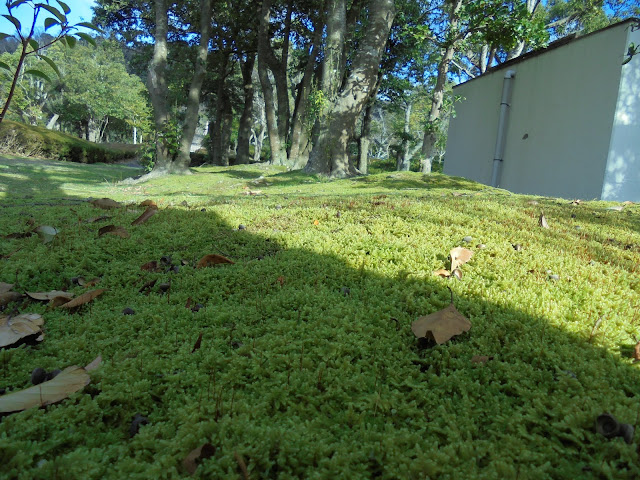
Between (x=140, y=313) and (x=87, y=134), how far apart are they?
61688 millimetres

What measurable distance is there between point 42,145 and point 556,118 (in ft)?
84.8

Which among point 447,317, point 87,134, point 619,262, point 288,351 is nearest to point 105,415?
point 288,351

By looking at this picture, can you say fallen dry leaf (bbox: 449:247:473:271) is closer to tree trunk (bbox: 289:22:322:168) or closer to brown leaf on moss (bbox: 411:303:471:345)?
brown leaf on moss (bbox: 411:303:471:345)

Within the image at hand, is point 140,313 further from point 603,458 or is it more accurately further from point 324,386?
point 603,458

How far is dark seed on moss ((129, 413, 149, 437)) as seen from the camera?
1.34 metres

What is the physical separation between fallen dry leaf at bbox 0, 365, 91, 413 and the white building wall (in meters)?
11.2

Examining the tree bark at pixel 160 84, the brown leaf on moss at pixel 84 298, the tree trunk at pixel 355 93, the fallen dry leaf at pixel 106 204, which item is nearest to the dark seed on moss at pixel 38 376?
the brown leaf on moss at pixel 84 298

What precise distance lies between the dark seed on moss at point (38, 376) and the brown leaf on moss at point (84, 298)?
0.73 metres

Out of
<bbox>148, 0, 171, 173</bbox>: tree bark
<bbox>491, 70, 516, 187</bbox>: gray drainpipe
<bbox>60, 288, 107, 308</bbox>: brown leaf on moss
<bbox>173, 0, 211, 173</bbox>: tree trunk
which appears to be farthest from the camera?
<bbox>173, 0, 211, 173</bbox>: tree trunk

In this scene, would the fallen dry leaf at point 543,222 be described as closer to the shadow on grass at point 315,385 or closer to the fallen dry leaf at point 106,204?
the shadow on grass at point 315,385

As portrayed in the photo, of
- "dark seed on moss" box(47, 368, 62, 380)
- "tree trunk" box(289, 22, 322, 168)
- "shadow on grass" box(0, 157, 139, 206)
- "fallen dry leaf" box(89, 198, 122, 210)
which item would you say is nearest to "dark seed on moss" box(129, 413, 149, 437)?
"dark seed on moss" box(47, 368, 62, 380)

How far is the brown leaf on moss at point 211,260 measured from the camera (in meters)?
2.75

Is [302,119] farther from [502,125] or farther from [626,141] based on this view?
[626,141]

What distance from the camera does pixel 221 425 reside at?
1.29 m
